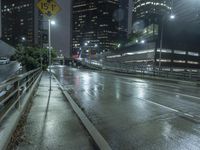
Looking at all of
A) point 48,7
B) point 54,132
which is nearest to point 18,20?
point 48,7

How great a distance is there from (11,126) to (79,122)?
2.20 metres

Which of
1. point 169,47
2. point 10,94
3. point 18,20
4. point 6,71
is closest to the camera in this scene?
point 10,94

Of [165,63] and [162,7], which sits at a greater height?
[162,7]

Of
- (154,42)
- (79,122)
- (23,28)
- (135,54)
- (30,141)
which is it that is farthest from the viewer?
(23,28)

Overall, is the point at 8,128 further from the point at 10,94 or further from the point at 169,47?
the point at 169,47

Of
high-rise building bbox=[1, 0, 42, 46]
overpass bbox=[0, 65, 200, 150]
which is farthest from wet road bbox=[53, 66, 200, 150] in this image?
high-rise building bbox=[1, 0, 42, 46]

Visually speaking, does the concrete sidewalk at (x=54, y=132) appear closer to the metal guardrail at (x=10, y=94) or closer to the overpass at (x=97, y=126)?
the overpass at (x=97, y=126)

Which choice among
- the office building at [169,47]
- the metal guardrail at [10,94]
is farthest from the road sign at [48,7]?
the office building at [169,47]

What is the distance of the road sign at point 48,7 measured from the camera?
463 inches

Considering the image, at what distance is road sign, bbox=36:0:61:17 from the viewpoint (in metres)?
11.8

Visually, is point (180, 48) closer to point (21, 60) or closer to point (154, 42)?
point (154, 42)

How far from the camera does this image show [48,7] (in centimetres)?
1185

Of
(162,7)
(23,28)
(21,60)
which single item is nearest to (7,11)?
(23,28)

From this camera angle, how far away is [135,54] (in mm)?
84688
